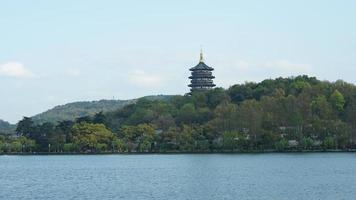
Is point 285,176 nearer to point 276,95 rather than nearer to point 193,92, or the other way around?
point 276,95

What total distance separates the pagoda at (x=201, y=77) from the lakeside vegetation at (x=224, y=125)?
6748 millimetres

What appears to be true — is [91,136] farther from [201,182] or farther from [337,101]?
[201,182]

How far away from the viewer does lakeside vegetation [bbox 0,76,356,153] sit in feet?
254

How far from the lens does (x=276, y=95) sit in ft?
293

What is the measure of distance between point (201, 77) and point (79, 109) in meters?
75.4

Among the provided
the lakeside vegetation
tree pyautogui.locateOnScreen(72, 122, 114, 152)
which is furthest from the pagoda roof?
tree pyautogui.locateOnScreen(72, 122, 114, 152)

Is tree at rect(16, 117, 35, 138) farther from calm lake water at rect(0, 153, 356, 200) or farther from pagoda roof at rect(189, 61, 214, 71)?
calm lake water at rect(0, 153, 356, 200)

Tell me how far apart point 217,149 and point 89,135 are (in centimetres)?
1667

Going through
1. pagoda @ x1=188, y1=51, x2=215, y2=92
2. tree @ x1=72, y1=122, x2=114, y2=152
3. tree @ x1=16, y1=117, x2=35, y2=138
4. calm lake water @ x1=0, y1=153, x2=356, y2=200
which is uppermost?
pagoda @ x1=188, y1=51, x2=215, y2=92

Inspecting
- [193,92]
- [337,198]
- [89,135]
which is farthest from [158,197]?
[193,92]

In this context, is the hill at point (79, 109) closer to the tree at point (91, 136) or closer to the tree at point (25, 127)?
the tree at point (25, 127)

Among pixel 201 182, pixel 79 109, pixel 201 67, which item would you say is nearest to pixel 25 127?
pixel 201 67

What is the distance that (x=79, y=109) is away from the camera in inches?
7219

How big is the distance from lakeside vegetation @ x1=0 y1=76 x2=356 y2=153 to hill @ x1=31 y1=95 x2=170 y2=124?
207 feet
